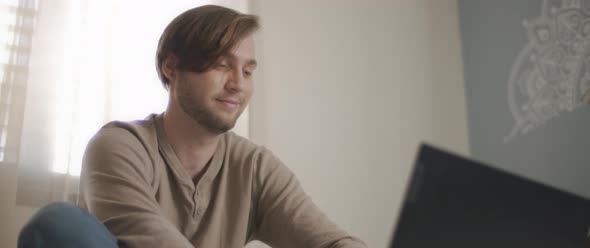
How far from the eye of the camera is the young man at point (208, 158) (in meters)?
1.14

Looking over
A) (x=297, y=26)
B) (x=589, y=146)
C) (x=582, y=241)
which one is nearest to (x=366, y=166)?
(x=297, y=26)

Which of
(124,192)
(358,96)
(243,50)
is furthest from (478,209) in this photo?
(358,96)

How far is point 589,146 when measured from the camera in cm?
189

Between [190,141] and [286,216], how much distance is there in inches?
10.9

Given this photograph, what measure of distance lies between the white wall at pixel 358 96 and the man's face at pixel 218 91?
1.79 feet

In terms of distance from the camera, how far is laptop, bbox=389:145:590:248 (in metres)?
0.45

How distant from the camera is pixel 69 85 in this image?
1515mm

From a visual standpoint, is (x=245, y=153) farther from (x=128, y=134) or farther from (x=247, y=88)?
(x=128, y=134)

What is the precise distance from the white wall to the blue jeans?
3.44 ft

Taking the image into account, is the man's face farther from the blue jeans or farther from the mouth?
the blue jeans

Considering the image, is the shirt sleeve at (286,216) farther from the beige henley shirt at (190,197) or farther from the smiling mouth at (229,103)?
the smiling mouth at (229,103)

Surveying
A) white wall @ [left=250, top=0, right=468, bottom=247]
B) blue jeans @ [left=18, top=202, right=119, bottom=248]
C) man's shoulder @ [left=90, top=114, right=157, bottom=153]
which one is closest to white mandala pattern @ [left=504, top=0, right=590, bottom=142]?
white wall @ [left=250, top=0, right=468, bottom=247]

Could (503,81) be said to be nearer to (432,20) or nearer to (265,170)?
A: (432,20)

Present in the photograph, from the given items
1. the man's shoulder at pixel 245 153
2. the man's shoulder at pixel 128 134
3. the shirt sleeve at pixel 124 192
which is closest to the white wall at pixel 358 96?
A: the man's shoulder at pixel 245 153
